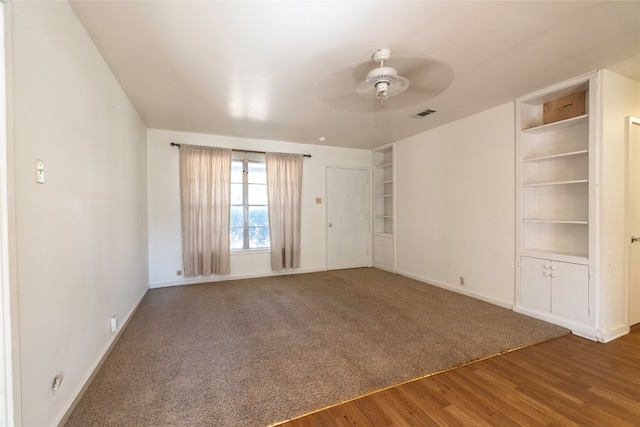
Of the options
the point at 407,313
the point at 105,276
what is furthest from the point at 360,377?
the point at 105,276

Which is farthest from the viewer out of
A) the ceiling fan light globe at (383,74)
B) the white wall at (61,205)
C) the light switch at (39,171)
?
the ceiling fan light globe at (383,74)

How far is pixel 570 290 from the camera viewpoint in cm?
276

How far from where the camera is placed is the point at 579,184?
9.63ft

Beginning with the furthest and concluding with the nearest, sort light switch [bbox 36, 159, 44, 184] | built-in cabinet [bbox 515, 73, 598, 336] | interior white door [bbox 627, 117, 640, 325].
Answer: interior white door [bbox 627, 117, 640, 325] → built-in cabinet [bbox 515, 73, 598, 336] → light switch [bbox 36, 159, 44, 184]

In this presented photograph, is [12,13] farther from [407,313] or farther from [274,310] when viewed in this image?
[407,313]

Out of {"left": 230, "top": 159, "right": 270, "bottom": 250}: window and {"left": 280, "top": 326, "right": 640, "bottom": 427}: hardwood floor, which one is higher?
{"left": 230, "top": 159, "right": 270, "bottom": 250}: window

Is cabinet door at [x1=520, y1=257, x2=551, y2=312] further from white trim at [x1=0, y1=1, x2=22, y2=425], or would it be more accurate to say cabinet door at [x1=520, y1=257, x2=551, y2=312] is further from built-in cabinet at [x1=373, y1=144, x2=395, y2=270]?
white trim at [x1=0, y1=1, x2=22, y2=425]

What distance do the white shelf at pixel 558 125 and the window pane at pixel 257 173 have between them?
4.00 m

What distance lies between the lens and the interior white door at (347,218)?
18.5 feet

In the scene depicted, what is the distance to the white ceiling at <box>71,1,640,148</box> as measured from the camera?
1756 mm

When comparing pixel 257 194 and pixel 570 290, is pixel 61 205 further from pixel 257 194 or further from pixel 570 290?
pixel 570 290

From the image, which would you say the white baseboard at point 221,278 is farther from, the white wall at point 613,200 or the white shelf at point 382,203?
the white wall at point 613,200

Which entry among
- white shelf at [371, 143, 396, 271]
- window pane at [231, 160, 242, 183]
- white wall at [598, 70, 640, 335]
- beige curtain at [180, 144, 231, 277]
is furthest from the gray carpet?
window pane at [231, 160, 242, 183]

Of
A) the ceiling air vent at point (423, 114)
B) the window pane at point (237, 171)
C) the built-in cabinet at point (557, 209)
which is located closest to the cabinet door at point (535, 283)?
the built-in cabinet at point (557, 209)
